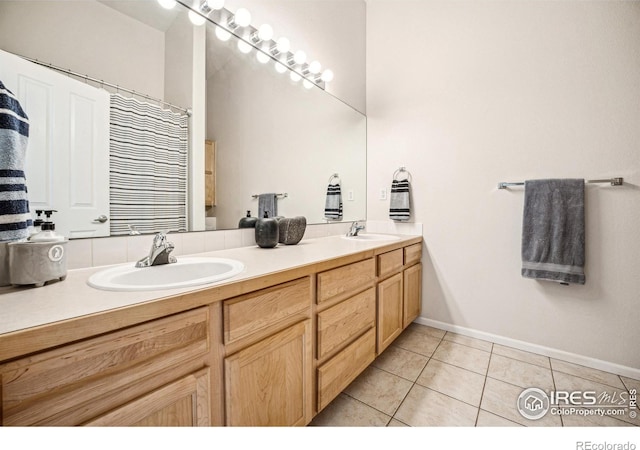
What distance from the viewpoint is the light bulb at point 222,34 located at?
1389 millimetres

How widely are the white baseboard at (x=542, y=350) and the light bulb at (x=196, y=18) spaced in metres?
2.45

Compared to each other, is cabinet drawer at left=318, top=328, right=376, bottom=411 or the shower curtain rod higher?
the shower curtain rod

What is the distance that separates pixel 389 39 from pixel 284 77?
1.14 metres

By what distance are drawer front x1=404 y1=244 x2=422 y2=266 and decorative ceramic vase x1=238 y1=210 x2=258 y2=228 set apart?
1.06 m

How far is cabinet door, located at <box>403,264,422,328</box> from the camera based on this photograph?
1917mm

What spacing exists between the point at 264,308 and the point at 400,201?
163 centimetres

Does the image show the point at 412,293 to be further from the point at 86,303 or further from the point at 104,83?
the point at 104,83

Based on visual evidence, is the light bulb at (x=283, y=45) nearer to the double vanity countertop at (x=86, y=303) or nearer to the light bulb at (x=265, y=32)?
the light bulb at (x=265, y=32)

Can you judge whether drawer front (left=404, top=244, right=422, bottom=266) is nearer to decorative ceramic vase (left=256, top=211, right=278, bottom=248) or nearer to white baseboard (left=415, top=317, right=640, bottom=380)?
white baseboard (left=415, top=317, right=640, bottom=380)

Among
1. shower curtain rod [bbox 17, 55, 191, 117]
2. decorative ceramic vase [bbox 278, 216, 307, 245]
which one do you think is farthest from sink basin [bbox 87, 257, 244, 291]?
shower curtain rod [bbox 17, 55, 191, 117]

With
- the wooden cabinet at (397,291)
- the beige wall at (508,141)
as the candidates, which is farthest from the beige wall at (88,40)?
the beige wall at (508,141)

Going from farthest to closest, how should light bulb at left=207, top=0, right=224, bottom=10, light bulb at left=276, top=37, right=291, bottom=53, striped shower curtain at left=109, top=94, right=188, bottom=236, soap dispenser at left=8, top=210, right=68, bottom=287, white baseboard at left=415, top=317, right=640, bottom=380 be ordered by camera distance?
1. light bulb at left=276, top=37, right=291, bottom=53
2. white baseboard at left=415, top=317, right=640, bottom=380
3. light bulb at left=207, top=0, right=224, bottom=10
4. striped shower curtain at left=109, top=94, right=188, bottom=236
5. soap dispenser at left=8, top=210, right=68, bottom=287
